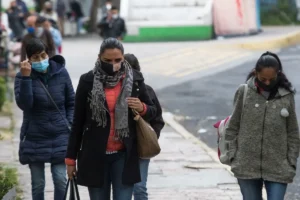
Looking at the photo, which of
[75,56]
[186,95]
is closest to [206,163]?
[186,95]

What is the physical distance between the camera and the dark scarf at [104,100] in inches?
233

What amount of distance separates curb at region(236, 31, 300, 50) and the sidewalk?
12549 mm

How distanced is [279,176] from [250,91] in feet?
2.04

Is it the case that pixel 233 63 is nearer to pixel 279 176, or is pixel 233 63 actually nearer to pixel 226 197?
pixel 226 197

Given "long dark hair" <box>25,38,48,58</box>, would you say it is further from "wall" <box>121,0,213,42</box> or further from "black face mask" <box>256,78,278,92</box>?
"wall" <box>121,0,213,42</box>

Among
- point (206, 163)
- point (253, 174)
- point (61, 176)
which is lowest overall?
point (206, 163)

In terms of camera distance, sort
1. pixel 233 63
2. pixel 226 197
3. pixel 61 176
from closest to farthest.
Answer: pixel 61 176, pixel 226 197, pixel 233 63

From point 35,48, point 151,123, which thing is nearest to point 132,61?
point 151,123

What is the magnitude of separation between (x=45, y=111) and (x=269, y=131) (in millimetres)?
2017

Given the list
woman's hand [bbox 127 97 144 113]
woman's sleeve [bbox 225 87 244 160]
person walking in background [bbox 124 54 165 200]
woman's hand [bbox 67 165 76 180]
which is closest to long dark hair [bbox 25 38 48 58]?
person walking in background [bbox 124 54 165 200]

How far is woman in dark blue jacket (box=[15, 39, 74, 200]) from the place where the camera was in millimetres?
7213

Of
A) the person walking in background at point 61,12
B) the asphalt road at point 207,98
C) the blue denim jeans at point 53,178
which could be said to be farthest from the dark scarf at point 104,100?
the person walking in background at point 61,12

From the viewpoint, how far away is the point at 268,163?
6.18m

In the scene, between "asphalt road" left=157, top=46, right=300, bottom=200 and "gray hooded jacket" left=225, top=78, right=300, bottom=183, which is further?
"asphalt road" left=157, top=46, right=300, bottom=200
